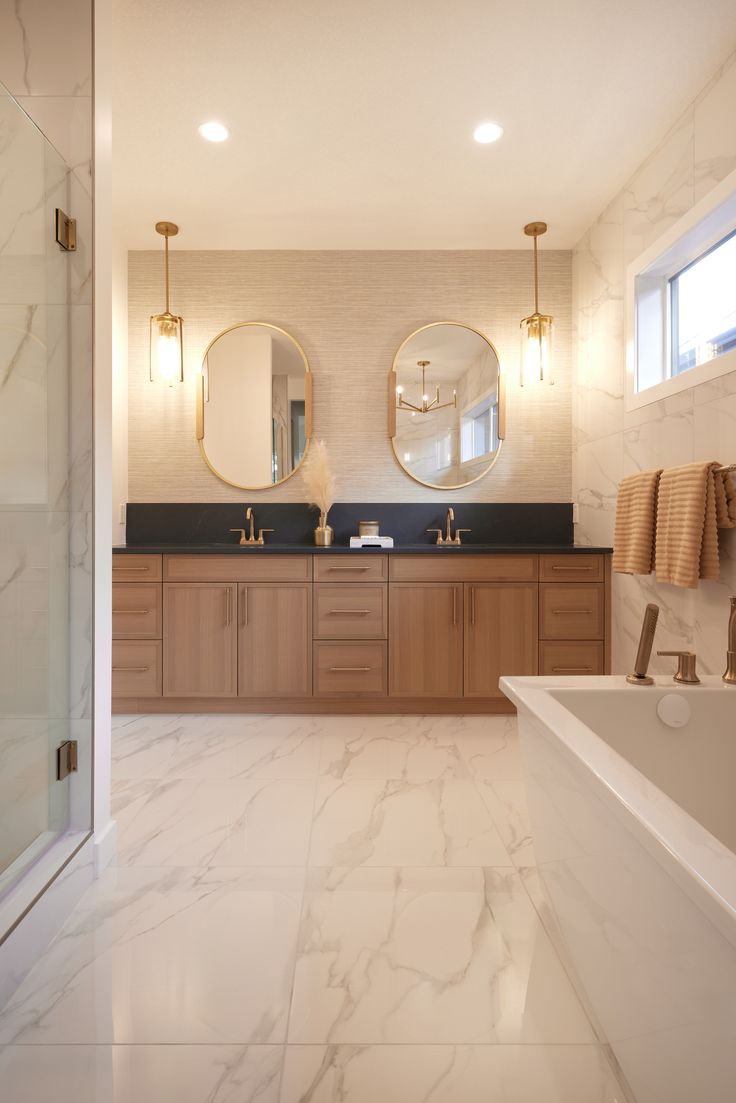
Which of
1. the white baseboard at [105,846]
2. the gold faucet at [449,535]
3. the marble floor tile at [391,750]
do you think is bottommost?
the marble floor tile at [391,750]

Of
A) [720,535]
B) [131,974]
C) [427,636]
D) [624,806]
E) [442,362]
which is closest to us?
[624,806]

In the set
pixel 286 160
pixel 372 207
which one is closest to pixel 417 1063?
pixel 286 160

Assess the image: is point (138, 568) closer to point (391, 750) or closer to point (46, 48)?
point (391, 750)

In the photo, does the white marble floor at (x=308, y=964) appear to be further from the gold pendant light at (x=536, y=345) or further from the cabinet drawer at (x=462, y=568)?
the gold pendant light at (x=536, y=345)

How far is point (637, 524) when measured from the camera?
2.60 metres

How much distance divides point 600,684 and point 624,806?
743 mm

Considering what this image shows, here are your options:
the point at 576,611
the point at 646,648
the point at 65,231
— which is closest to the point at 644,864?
the point at 646,648

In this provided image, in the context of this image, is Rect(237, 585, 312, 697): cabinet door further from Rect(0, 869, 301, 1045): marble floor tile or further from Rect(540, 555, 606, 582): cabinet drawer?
Rect(0, 869, 301, 1045): marble floor tile

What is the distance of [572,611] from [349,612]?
1148mm

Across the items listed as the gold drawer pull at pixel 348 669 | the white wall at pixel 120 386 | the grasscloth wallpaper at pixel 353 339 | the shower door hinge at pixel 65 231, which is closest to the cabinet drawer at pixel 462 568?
the gold drawer pull at pixel 348 669

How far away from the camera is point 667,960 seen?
0.81 metres

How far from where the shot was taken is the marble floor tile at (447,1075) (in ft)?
3.40

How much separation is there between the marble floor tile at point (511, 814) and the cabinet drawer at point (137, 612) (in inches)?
70.4

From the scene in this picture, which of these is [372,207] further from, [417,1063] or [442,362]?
[417,1063]
